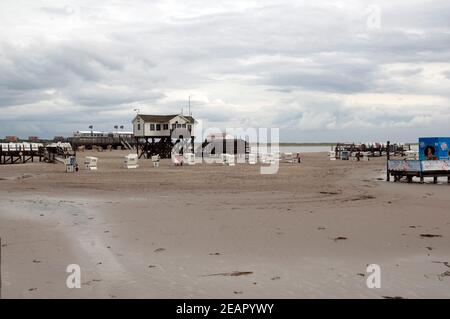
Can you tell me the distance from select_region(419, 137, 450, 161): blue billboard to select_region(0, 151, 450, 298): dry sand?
751cm

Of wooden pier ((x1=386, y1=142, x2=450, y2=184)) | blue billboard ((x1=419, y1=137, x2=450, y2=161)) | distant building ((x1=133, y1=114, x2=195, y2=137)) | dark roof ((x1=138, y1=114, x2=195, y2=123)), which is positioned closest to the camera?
wooden pier ((x1=386, y1=142, x2=450, y2=184))

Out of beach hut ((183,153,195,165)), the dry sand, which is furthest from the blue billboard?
beach hut ((183,153,195,165))

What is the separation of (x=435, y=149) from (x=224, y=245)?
60.3ft

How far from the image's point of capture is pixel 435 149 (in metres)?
24.3

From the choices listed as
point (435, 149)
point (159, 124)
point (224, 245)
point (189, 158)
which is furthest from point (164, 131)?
point (224, 245)

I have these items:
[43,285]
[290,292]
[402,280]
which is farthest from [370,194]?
[43,285]

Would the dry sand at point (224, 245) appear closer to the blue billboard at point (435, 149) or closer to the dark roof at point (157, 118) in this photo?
the blue billboard at point (435, 149)

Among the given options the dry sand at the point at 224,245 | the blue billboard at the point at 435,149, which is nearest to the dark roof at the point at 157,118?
the blue billboard at the point at 435,149

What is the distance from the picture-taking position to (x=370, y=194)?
714 inches

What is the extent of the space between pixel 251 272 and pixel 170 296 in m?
1.63

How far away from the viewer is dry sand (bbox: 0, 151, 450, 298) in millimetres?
6918

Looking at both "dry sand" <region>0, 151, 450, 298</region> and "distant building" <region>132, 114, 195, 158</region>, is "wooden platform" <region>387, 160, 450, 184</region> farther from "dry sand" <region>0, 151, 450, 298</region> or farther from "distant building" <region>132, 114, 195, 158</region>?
"distant building" <region>132, 114, 195, 158</region>

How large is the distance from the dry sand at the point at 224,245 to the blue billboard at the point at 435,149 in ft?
24.6
